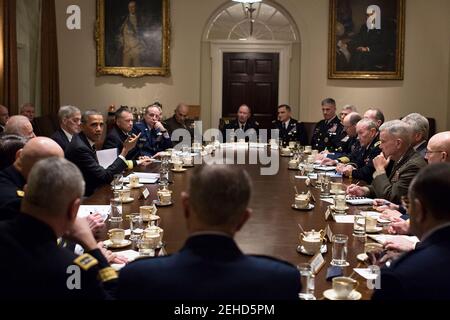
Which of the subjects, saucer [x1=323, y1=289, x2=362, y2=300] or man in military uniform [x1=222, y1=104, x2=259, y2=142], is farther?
man in military uniform [x1=222, y1=104, x2=259, y2=142]

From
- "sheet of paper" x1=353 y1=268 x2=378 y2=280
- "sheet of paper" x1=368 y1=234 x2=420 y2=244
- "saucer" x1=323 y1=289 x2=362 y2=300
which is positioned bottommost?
"saucer" x1=323 y1=289 x2=362 y2=300

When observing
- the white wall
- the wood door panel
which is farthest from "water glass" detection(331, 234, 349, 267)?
the wood door panel

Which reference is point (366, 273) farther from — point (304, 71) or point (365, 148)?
point (304, 71)

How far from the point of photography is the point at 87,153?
4.80 m

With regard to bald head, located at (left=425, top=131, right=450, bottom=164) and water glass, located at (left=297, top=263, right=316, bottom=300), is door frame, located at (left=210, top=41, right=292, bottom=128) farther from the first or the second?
water glass, located at (left=297, top=263, right=316, bottom=300)

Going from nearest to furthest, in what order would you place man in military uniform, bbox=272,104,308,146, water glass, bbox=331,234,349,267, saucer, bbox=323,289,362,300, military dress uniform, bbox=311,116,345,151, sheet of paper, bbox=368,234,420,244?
saucer, bbox=323,289,362,300 → water glass, bbox=331,234,349,267 → sheet of paper, bbox=368,234,420,244 → military dress uniform, bbox=311,116,345,151 → man in military uniform, bbox=272,104,308,146

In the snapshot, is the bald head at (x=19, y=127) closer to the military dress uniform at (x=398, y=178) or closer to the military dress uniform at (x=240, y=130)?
the military dress uniform at (x=398, y=178)

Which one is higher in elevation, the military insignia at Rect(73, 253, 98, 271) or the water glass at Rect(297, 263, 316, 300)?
the military insignia at Rect(73, 253, 98, 271)

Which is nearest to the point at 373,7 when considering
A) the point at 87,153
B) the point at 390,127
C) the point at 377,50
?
the point at 377,50

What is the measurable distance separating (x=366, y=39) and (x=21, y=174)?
838 cm

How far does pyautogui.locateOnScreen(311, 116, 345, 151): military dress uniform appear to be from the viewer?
27.3 feet

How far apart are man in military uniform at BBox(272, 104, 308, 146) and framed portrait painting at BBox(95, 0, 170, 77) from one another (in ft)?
7.74

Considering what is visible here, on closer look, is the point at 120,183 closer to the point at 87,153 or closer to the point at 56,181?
the point at 87,153

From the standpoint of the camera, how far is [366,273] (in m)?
2.41
